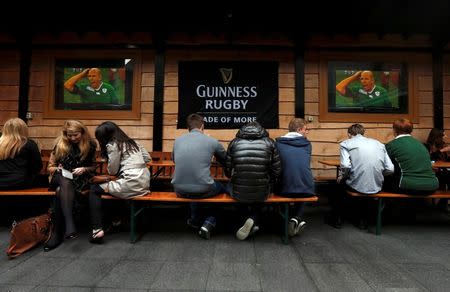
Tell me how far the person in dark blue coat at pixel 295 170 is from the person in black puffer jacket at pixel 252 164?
18 cm

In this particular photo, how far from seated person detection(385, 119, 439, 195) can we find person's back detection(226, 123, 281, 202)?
1.77m

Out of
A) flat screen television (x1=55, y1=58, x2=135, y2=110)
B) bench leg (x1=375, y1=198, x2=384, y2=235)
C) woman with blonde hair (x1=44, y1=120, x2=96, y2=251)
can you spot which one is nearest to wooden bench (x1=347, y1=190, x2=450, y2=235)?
bench leg (x1=375, y1=198, x2=384, y2=235)

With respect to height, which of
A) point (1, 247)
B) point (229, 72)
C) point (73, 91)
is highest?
point (229, 72)

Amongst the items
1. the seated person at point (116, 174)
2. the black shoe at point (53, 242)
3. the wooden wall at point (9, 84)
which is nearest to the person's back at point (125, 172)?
the seated person at point (116, 174)

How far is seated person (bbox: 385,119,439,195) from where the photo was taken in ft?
12.5

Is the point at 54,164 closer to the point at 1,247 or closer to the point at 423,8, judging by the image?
the point at 1,247

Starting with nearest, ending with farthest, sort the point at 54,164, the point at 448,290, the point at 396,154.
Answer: the point at 448,290 < the point at 54,164 < the point at 396,154

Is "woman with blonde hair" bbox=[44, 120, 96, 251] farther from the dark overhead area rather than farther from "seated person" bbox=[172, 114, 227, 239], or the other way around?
the dark overhead area

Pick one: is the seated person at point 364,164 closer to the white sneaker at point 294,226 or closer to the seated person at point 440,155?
the white sneaker at point 294,226

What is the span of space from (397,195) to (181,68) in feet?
13.6

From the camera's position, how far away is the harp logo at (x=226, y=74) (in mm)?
5543

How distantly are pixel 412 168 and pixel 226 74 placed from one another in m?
3.43

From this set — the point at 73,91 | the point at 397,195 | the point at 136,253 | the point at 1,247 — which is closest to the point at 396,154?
the point at 397,195

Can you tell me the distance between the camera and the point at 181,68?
5.56m
